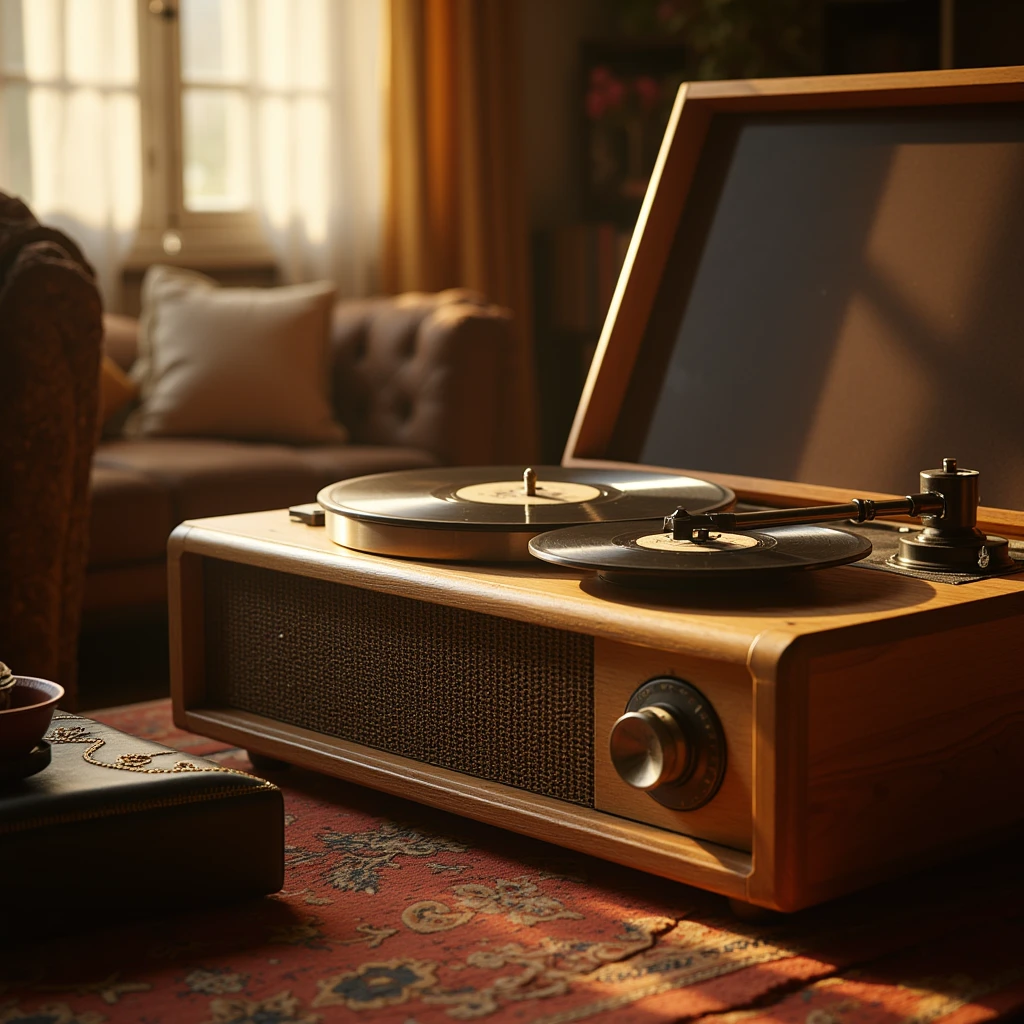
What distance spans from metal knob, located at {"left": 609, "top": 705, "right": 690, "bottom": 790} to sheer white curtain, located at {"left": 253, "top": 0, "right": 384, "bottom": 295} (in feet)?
9.30

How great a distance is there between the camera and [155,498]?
2637 millimetres

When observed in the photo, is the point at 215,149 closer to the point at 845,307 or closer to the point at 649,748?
the point at 845,307

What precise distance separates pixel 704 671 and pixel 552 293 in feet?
10.5

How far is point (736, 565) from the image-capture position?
3.72ft

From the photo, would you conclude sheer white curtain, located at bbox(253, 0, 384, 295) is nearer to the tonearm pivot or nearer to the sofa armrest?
the sofa armrest

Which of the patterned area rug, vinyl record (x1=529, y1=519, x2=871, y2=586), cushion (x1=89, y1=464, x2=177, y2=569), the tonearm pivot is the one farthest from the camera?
cushion (x1=89, y1=464, x2=177, y2=569)

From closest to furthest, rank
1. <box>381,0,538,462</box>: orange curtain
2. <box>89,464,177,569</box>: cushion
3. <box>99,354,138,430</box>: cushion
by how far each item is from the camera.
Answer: <box>89,464,177,569</box>: cushion, <box>99,354,138,430</box>: cushion, <box>381,0,538,462</box>: orange curtain

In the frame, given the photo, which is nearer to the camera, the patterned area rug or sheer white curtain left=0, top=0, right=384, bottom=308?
the patterned area rug

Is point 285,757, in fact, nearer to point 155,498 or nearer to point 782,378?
point 782,378

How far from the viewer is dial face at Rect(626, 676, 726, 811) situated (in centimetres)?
110

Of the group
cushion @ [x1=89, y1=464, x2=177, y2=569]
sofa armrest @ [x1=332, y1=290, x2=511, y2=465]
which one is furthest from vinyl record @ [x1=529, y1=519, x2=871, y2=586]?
sofa armrest @ [x1=332, y1=290, x2=511, y2=465]

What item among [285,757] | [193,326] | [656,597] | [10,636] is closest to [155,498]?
[193,326]

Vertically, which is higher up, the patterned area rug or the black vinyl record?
the black vinyl record

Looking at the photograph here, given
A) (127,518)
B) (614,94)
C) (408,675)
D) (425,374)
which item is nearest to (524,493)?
(408,675)
